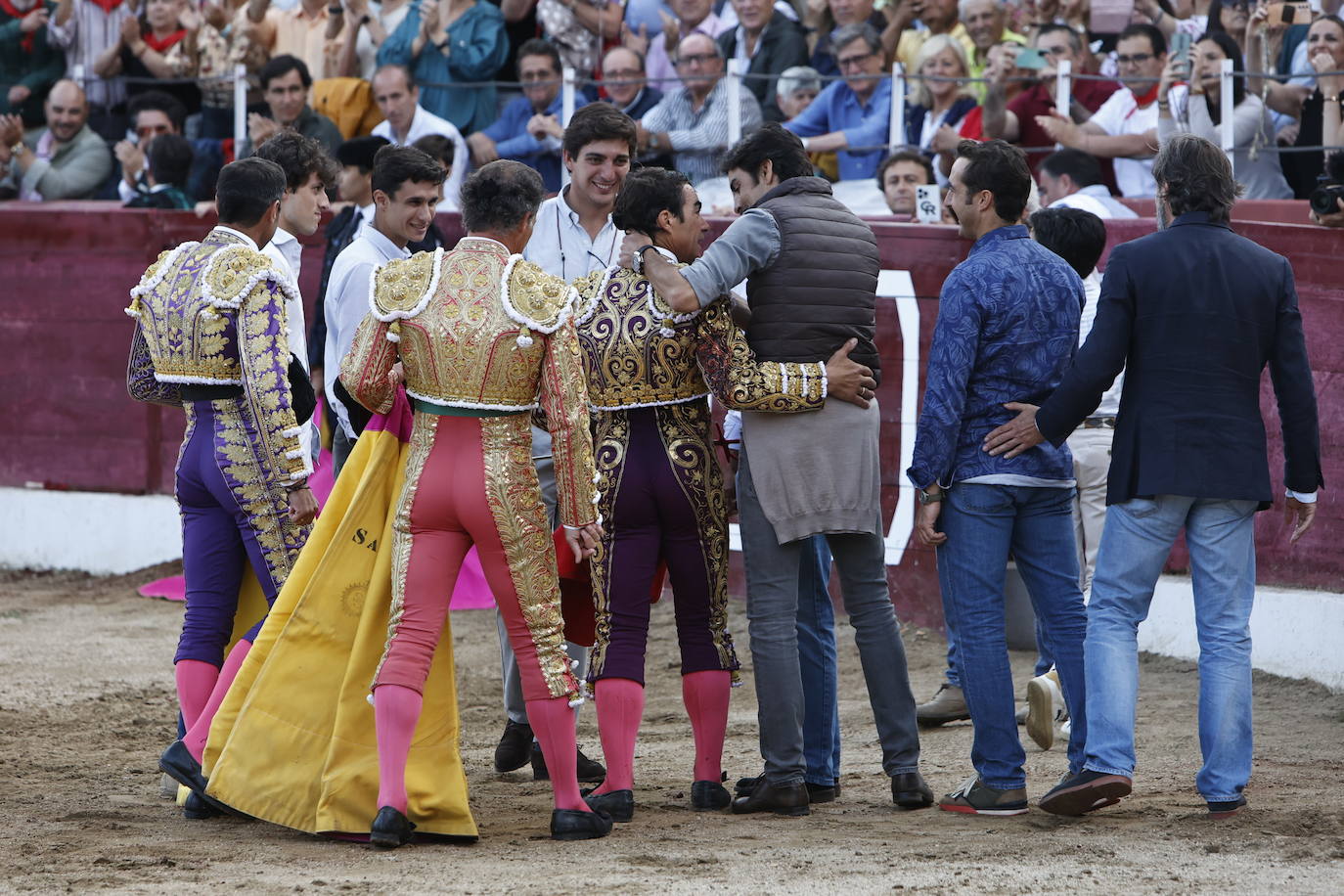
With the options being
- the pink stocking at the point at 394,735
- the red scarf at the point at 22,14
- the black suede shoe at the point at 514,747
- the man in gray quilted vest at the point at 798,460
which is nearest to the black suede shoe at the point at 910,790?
the man in gray quilted vest at the point at 798,460

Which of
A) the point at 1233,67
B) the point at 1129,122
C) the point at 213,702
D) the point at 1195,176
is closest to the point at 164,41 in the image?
the point at 1129,122

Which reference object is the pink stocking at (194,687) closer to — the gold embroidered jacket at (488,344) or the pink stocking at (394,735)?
the pink stocking at (394,735)

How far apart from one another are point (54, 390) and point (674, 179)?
6594 millimetres

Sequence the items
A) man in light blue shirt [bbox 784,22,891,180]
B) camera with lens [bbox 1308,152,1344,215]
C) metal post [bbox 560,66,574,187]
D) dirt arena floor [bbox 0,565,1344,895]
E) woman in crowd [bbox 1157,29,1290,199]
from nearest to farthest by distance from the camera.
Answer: dirt arena floor [bbox 0,565,1344,895], camera with lens [bbox 1308,152,1344,215], woman in crowd [bbox 1157,29,1290,199], man in light blue shirt [bbox 784,22,891,180], metal post [bbox 560,66,574,187]

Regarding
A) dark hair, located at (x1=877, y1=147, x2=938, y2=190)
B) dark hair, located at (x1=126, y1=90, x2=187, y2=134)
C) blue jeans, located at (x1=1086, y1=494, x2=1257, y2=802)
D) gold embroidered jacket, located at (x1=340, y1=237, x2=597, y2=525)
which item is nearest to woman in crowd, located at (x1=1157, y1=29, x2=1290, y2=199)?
dark hair, located at (x1=877, y1=147, x2=938, y2=190)

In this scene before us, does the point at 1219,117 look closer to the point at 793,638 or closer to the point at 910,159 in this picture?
the point at 910,159

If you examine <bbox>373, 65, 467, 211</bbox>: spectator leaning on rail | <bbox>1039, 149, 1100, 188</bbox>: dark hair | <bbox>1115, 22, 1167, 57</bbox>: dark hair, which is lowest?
<bbox>1039, 149, 1100, 188</bbox>: dark hair

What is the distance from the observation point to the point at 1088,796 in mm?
4617

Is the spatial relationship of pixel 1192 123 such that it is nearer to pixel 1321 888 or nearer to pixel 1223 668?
pixel 1223 668

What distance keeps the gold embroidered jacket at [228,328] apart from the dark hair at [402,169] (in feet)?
1.77

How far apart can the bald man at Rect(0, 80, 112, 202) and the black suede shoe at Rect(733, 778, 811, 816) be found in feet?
24.4

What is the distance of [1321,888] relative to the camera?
3988mm

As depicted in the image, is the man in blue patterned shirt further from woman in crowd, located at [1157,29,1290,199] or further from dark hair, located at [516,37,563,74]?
dark hair, located at [516,37,563,74]

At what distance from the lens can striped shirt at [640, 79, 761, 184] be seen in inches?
359
